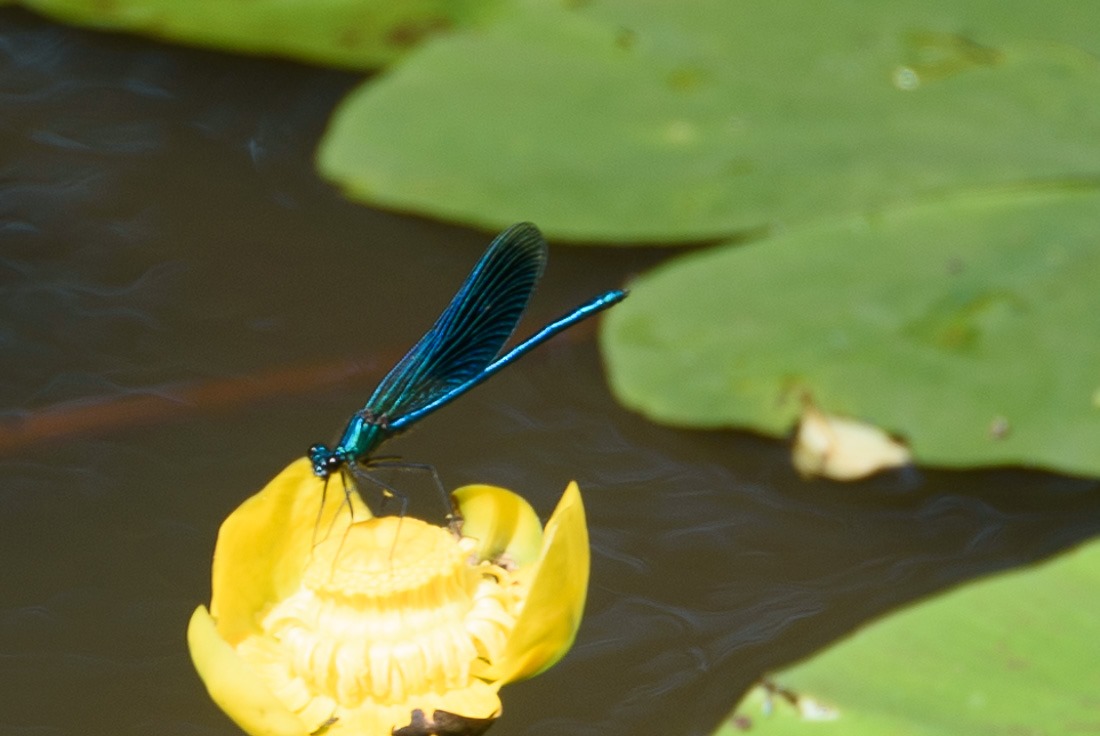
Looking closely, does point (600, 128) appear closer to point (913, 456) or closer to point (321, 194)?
point (321, 194)

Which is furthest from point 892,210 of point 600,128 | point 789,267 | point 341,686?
point 341,686

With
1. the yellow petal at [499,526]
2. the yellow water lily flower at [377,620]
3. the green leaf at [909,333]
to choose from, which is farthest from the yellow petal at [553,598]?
the green leaf at [909,333]

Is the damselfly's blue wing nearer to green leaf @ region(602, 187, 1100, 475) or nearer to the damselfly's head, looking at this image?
the damselfly's head

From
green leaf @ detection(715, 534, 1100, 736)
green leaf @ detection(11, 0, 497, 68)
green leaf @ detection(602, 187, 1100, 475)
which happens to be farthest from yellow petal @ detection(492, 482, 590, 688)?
green leaf @ detection(11, 0, 497, 68)

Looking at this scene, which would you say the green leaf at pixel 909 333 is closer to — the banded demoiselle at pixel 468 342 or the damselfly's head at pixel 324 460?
the banded demoiselle at pixel 468 342

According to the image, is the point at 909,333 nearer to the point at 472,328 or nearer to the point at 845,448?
the point at 845,448

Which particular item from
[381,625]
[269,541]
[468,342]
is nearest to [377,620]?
[381,625]
